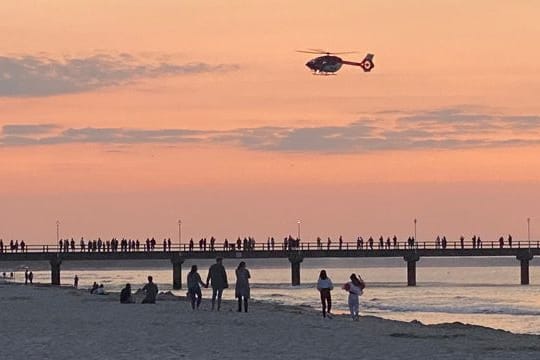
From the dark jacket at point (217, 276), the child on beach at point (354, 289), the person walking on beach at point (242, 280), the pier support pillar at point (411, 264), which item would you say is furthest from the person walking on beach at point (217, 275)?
the pier support pillar at point (411, 264)

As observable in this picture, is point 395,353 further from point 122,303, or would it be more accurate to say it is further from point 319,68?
point 319,68

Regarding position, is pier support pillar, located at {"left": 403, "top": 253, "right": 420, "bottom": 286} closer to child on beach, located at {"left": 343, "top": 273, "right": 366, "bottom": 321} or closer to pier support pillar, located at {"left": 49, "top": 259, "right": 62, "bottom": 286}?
pier support pillar, located at {"left": 49, "top": 259, "right": 62, "bottom": 286}

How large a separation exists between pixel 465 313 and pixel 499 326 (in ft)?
33.8

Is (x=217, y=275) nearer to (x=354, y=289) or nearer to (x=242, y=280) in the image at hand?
(x=242, y=280)

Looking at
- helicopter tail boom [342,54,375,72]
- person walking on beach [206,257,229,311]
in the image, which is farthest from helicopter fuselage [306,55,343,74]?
person walking on beach [206,257,229,311]

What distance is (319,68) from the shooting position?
80625mm

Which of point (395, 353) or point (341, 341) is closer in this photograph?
point (395, 353)

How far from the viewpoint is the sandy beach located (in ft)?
72.9

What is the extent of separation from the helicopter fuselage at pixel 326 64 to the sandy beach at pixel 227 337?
44237 millimetres

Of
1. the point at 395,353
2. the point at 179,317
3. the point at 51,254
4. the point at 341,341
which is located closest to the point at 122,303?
the point at 179,317

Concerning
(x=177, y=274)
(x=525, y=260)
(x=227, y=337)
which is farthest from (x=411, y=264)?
(x=227, y=337)

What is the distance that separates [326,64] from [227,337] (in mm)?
55556

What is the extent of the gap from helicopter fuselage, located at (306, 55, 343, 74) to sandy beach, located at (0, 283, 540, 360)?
44.2 meters

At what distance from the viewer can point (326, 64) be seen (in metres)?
80.3
